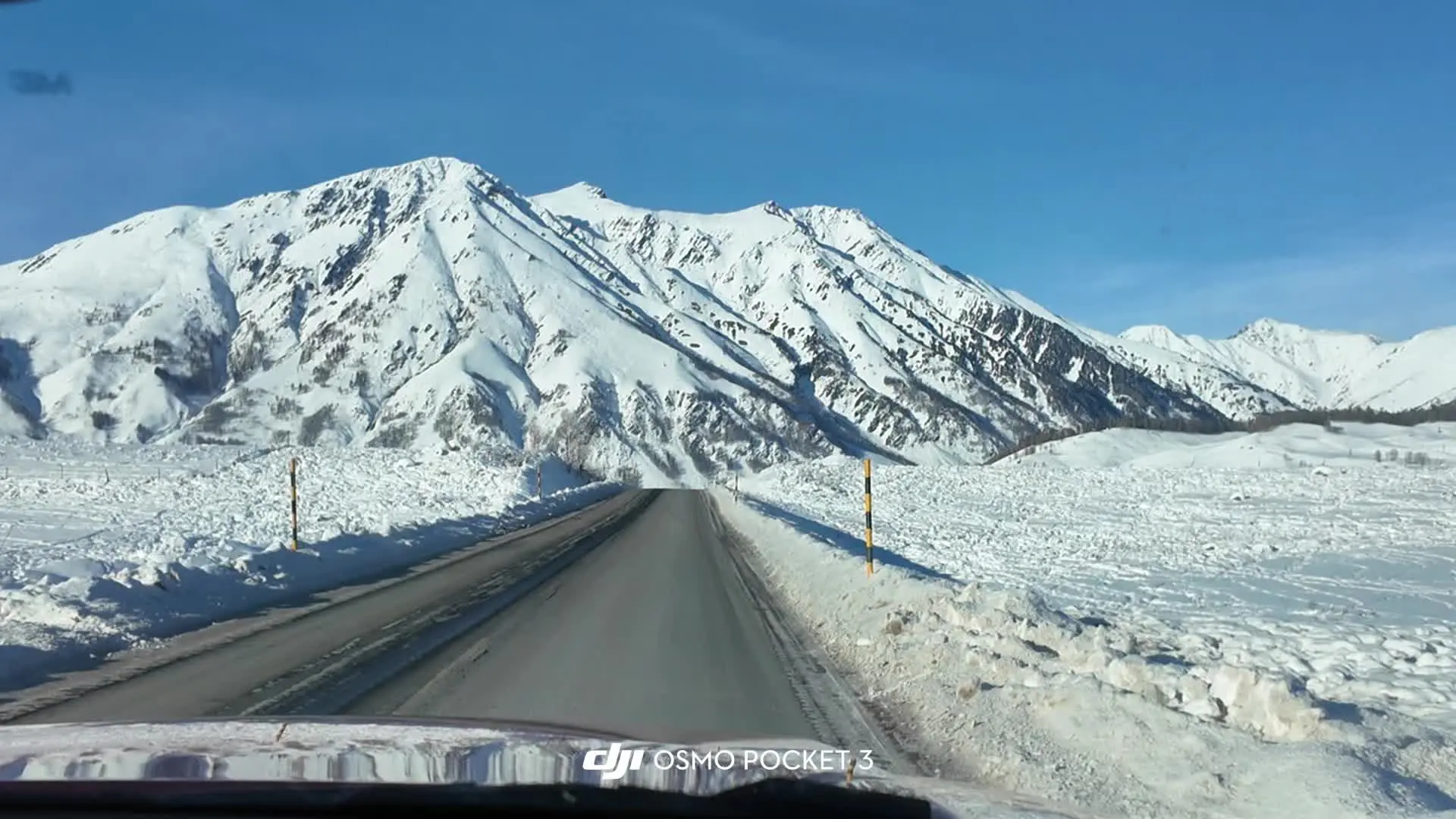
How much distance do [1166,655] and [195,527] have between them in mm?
21607

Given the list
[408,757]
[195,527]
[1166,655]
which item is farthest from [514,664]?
[195,527]

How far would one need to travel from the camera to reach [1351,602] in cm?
1459

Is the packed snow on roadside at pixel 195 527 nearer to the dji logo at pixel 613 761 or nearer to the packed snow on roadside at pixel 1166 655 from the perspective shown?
the dji logo at pixel 613 761

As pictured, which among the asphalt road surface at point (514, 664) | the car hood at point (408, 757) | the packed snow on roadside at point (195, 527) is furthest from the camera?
the packed snow on roadside at point (195, 527)

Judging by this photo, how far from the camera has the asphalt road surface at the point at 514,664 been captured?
7859 millimetres

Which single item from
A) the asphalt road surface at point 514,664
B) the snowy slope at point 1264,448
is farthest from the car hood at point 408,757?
the snowy slope at point 1264,448

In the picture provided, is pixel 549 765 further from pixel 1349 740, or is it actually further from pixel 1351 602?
pixel 1351 602

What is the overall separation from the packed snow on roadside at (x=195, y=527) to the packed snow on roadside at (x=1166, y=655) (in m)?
7.36

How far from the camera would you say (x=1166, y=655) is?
978 centimetres

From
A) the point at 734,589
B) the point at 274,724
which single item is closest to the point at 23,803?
the point at 274,724

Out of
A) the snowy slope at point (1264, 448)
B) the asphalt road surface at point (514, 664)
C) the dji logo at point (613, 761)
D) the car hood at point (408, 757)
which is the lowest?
the asphalt road surface at point (514, 664)

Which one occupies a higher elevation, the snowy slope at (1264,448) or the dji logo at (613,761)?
the snowy slope at (1264,448)

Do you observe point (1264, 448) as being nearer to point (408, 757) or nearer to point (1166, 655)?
point (1166, 655)

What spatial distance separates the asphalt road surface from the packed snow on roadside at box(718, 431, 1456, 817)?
1053 millimetres
